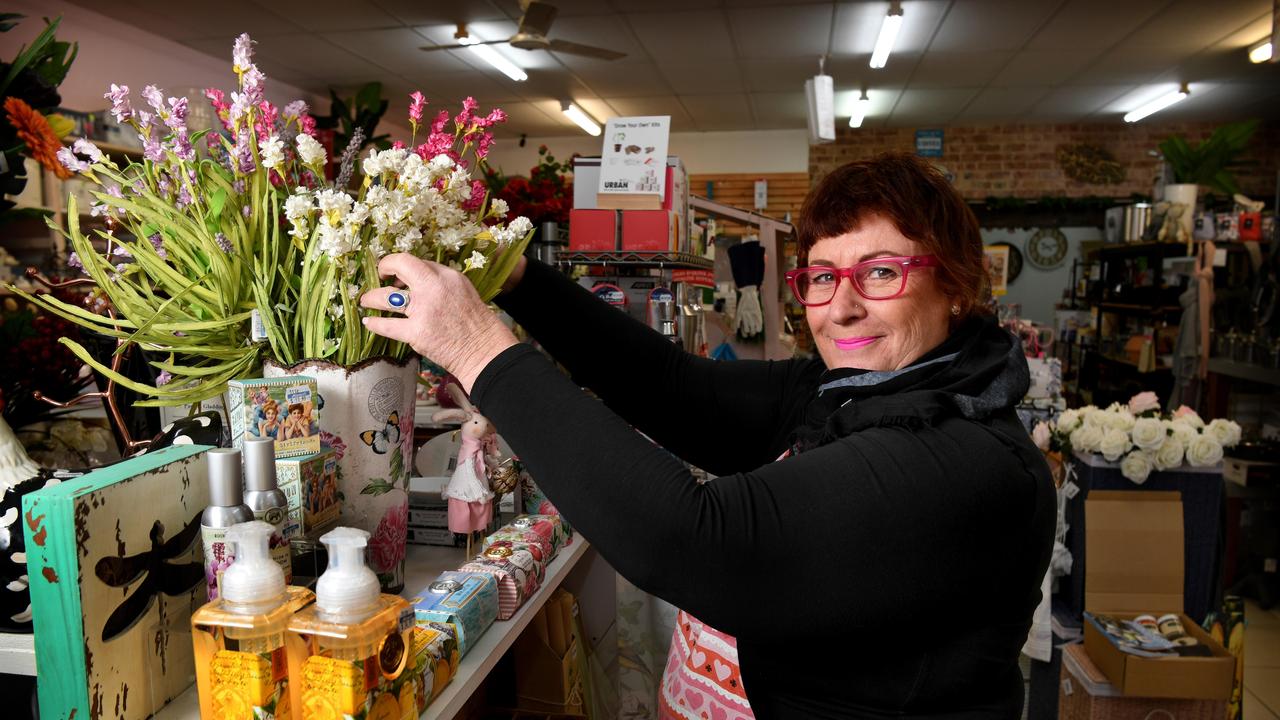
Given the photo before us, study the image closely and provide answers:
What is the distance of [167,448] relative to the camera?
3.34 ft

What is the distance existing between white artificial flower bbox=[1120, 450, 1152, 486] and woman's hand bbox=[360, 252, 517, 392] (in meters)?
2.76

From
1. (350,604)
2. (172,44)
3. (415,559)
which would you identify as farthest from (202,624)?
(172,44)

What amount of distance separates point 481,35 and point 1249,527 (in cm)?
642

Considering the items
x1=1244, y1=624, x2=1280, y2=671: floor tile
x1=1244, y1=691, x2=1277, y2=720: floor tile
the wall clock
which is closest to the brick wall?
the wall clock

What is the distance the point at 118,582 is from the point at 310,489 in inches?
10.0

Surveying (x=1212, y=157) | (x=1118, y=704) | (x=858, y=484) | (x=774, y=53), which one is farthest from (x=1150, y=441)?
(x=1212, y=157)

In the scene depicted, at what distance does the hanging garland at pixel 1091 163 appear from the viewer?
33.6ft

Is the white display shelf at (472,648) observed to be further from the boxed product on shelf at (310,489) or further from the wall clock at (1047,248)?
the wall clock at (1047,248)

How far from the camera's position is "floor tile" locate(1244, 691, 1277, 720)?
11.1ft

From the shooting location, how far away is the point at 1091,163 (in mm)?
10266

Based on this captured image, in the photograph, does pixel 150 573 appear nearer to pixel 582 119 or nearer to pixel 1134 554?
pixel 1134 554

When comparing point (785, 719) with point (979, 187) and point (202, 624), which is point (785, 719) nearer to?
point (202, 624)

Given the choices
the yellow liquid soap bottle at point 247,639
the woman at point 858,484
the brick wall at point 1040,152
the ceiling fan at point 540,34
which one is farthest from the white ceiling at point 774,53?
the yellow liquid soap bottle at point 247,639

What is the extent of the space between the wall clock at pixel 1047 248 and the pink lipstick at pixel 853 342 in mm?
10671
